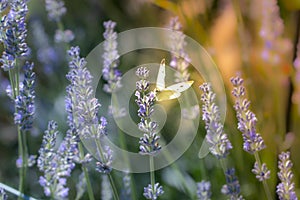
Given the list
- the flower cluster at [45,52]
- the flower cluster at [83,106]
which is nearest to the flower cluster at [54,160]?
the flower cluster at [83,106]

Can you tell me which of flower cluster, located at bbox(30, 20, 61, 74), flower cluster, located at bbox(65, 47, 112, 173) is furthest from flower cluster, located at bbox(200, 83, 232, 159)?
flower cluster, located at bbox(30, 20, 61, 74)

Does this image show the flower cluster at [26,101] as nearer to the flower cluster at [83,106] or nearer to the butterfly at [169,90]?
the flower cluster at [83,106]

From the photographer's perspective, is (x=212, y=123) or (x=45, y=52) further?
(x=45, y=52)

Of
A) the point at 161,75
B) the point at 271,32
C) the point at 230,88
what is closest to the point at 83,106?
the point at 161,75

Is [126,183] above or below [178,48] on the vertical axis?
below

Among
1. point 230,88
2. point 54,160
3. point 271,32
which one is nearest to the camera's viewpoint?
point 54,160

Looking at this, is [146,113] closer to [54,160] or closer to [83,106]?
[83,106]

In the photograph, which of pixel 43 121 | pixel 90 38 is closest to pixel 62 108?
pixel 43 121
